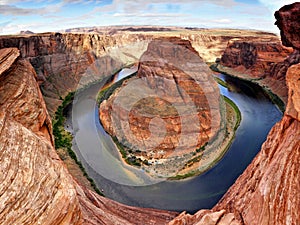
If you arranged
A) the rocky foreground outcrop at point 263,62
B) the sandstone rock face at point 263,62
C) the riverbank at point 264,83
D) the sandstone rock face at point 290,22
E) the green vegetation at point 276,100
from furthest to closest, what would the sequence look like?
the sandstone rock face at point 263,62, the rocky foreground outcrop at point 263,62, the riverbank at point 264,83, the green vegetation at point 276,100, the sandstone rock face at point 290,22

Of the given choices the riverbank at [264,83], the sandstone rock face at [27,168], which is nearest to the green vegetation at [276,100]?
the riverbank at [264,83]

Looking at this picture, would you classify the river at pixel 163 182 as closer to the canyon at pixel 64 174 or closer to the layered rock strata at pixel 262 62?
the canyon at pixel 64 174

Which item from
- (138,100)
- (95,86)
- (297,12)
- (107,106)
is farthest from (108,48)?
(297,12)

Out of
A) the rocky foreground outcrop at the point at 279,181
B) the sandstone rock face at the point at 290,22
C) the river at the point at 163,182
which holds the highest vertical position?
the sandstone rock face at the point at 290,22

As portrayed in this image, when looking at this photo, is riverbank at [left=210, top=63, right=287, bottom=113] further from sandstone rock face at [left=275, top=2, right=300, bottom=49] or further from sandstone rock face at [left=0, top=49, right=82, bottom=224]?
sandstone rock face at [left=0, top=49, right=82, bottom=224]

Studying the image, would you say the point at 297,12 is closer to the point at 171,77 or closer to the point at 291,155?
the point at 291,155

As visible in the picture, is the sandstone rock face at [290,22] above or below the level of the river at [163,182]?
above
